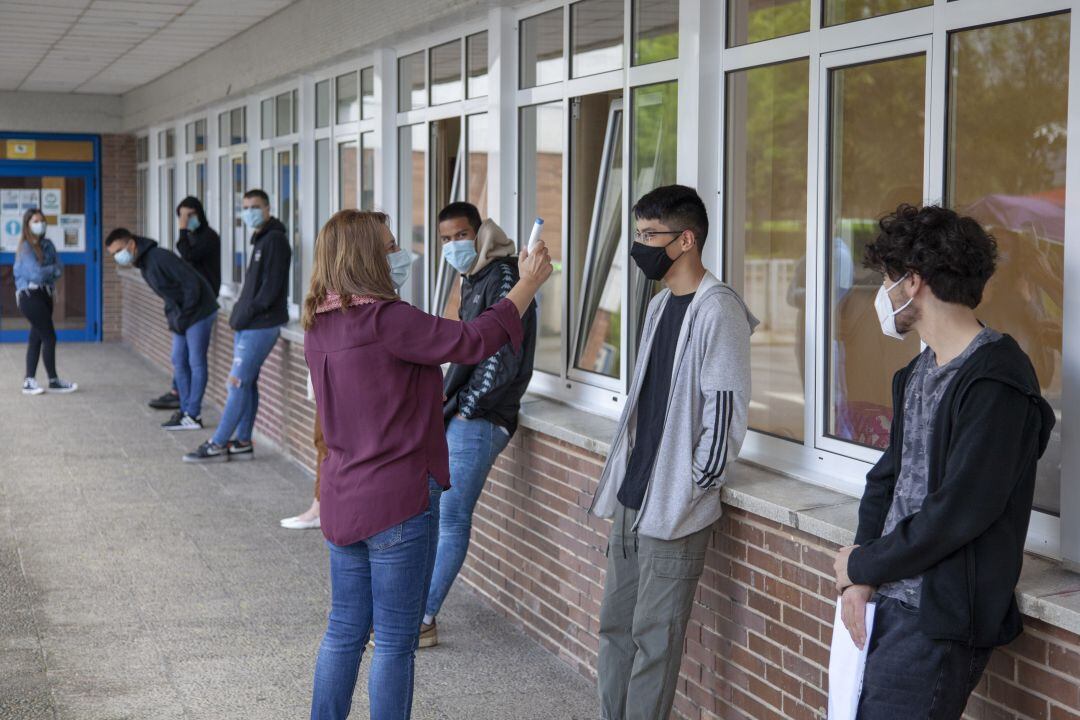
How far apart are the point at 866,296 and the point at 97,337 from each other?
50.9ft

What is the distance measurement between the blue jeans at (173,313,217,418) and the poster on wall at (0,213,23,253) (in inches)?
303

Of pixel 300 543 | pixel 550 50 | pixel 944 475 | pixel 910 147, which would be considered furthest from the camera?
pixel 300 543

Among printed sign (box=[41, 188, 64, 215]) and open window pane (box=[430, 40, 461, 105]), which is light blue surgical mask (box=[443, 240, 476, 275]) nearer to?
open window pane (box=[430, 40, 461, 105])

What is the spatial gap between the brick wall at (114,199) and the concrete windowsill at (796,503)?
1332 cm

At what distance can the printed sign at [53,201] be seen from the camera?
1734cm

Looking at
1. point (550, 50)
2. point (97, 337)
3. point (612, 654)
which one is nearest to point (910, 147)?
point (612, 654)

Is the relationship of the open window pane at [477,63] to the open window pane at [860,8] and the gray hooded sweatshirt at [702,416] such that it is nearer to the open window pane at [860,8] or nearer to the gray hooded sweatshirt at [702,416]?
the open window pane at [860,8]

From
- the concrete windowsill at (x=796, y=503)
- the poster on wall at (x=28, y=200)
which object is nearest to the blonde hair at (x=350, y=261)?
the concrete windowsill at (x=796, y=503)

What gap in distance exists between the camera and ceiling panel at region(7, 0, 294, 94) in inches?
366

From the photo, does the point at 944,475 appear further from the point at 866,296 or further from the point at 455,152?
the point at 455,152

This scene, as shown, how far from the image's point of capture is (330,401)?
354cm

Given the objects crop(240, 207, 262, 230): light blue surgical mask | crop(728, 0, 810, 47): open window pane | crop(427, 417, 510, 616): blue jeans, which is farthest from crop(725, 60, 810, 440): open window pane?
crop(240, 207, 262, 230): light blue surgical mask

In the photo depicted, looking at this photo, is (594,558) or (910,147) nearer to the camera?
(910,147)

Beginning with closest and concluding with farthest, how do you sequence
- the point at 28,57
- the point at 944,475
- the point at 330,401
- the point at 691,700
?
the point at 944,475, the point at 330,401, the point at 691,700, the point at 28,57
